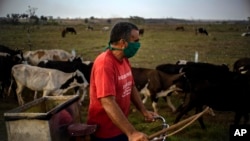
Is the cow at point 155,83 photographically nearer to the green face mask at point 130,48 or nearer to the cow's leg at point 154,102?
the cow's leg at point 154,102

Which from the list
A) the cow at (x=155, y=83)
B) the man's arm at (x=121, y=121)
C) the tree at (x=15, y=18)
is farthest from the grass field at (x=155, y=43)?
the man's arm at (x=121, y=121)

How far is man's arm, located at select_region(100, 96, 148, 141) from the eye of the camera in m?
2.42

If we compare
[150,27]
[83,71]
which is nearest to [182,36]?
[150,27]

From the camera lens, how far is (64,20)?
14250 mm

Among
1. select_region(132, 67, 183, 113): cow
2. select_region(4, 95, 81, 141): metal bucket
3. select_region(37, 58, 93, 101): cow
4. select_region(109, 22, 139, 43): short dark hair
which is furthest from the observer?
select_region(37, 58, 93, 101): cow

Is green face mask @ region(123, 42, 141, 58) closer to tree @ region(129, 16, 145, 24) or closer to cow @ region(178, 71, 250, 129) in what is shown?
cow @ region(178, 71, 250, 129)

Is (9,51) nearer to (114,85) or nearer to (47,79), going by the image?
(47,79)

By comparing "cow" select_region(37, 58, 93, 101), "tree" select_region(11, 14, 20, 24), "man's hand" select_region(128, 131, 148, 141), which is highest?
"tree" select_region(11, 14, 20, 24)

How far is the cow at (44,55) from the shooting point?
13.9 meters

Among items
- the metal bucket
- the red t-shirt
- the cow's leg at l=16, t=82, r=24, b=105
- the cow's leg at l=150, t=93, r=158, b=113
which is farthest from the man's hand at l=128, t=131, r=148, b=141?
the cow's leg at l=16, t=82, r=24, b=105

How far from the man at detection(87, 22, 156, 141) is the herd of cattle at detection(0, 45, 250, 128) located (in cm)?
503

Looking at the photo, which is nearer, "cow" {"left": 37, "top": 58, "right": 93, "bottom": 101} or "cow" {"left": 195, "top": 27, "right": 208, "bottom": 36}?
"cow" {"left": 37, "top": 58, "right": 93, "bottom": 101}

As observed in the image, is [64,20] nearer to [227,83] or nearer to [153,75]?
[153,75]

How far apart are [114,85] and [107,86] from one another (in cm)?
9
